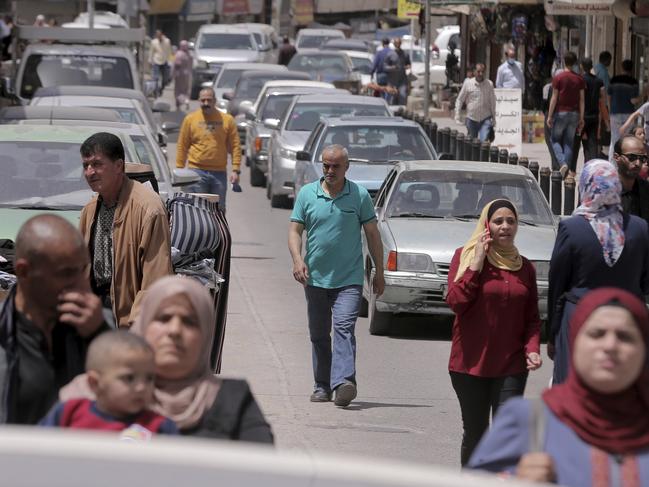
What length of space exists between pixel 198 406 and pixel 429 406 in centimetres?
620

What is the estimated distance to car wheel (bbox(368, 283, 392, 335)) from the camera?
513 inches

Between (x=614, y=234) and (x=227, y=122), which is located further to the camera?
(x=227, y=122)

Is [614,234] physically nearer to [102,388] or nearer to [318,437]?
[318,437]

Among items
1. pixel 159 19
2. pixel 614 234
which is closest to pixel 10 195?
pixel 614 234

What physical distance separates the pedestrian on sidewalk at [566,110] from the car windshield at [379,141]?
13.8 ft

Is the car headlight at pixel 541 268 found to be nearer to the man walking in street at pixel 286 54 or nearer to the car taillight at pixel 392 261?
the car taillight at pixel 392 261

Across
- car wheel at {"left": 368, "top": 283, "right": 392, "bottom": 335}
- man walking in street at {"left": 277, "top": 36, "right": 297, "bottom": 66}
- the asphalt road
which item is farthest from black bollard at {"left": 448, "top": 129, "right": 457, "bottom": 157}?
man walking in street at {"left": 277, "top": 36, "right": 297, "bottom": 66}

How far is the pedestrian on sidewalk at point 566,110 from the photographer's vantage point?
23.1 m

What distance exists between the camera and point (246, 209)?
22719 mm

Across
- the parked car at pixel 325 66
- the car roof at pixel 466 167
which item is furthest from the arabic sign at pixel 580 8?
the parked car at pixel 325 66

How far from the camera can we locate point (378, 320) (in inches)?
515

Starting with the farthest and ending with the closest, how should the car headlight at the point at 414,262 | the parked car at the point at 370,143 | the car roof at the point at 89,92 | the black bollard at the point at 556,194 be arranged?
the car roof at the point at 89,92 < the parked car at the point at 370,143 < the black bollard at the point at 556,194 < the car headlight at the point at 414,262

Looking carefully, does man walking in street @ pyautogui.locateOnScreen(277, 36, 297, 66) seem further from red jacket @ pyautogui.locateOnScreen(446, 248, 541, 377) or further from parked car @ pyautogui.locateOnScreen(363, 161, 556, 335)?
red jacket @ pyautogui.locateOnScreen(446, 248, 541, 377)

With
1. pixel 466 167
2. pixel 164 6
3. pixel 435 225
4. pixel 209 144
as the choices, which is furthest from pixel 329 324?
pixel 164 6
